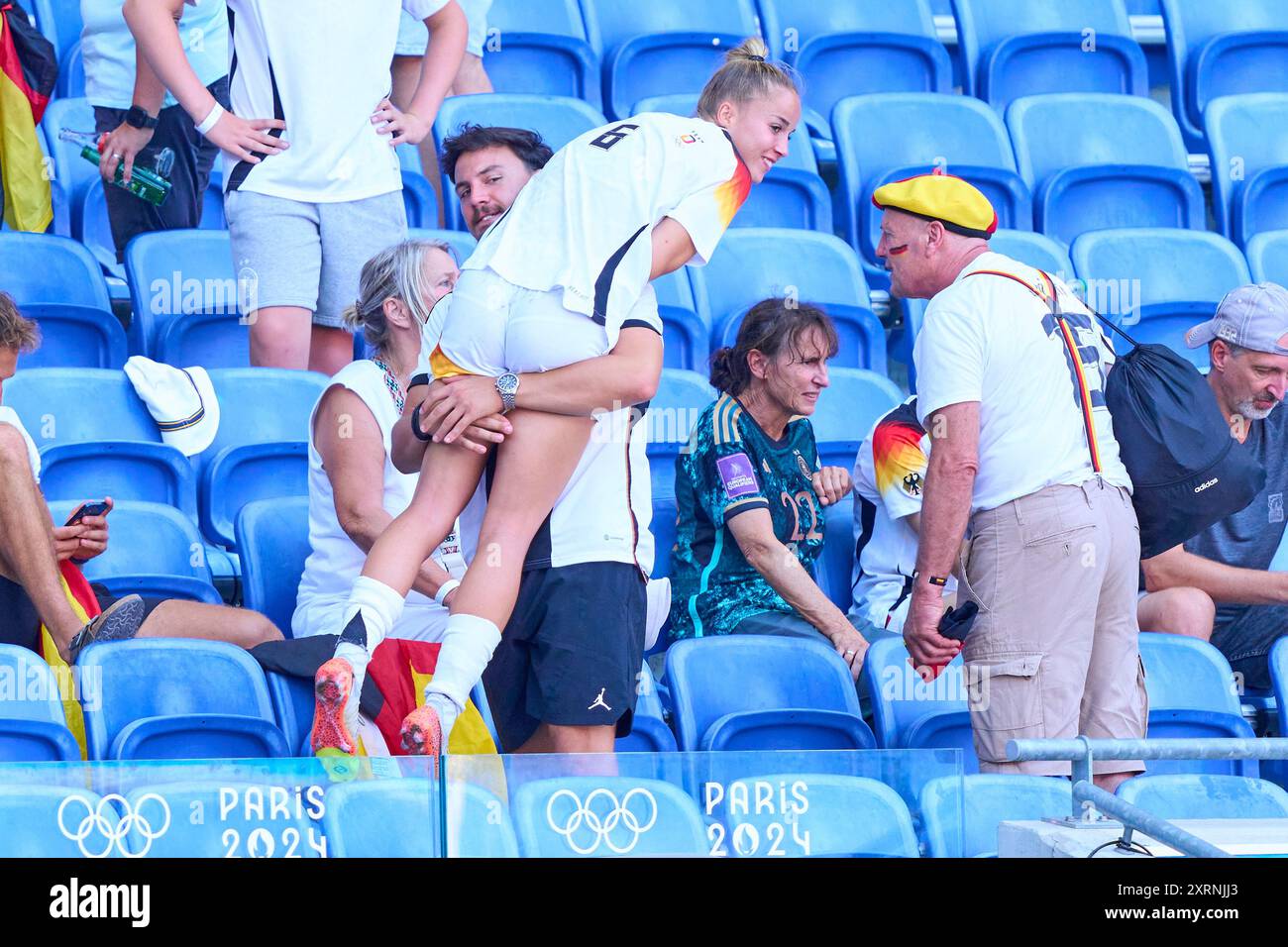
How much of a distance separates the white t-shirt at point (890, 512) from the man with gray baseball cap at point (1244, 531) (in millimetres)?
603

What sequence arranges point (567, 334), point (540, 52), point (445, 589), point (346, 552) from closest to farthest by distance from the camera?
1. point (567, 334)
2. point (445, 589)
3. point (346, 552)
4. point (540, 52)

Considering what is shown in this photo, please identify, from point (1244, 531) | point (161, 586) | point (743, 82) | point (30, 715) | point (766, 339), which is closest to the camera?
point (30, 715)

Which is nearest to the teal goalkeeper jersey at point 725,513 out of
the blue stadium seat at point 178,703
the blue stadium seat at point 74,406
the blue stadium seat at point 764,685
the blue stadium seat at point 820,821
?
the blue stadium seat at point 764,685

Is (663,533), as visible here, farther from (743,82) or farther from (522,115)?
(522,115)

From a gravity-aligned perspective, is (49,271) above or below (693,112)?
below

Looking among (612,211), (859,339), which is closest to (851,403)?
(859,339)

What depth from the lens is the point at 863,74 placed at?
6383 millimetres

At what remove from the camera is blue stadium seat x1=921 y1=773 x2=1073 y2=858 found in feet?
8.92

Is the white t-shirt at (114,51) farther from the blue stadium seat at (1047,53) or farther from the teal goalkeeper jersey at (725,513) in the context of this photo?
the blue stadium seat at (1047,53)

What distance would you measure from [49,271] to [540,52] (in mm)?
2060

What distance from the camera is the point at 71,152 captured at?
5332 mm

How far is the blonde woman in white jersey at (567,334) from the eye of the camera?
10.5 ft

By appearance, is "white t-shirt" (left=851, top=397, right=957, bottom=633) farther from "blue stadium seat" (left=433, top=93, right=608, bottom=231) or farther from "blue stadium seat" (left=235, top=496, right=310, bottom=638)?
"blue stadium seat" (left=433, top=93, right=608, bottom=231)
